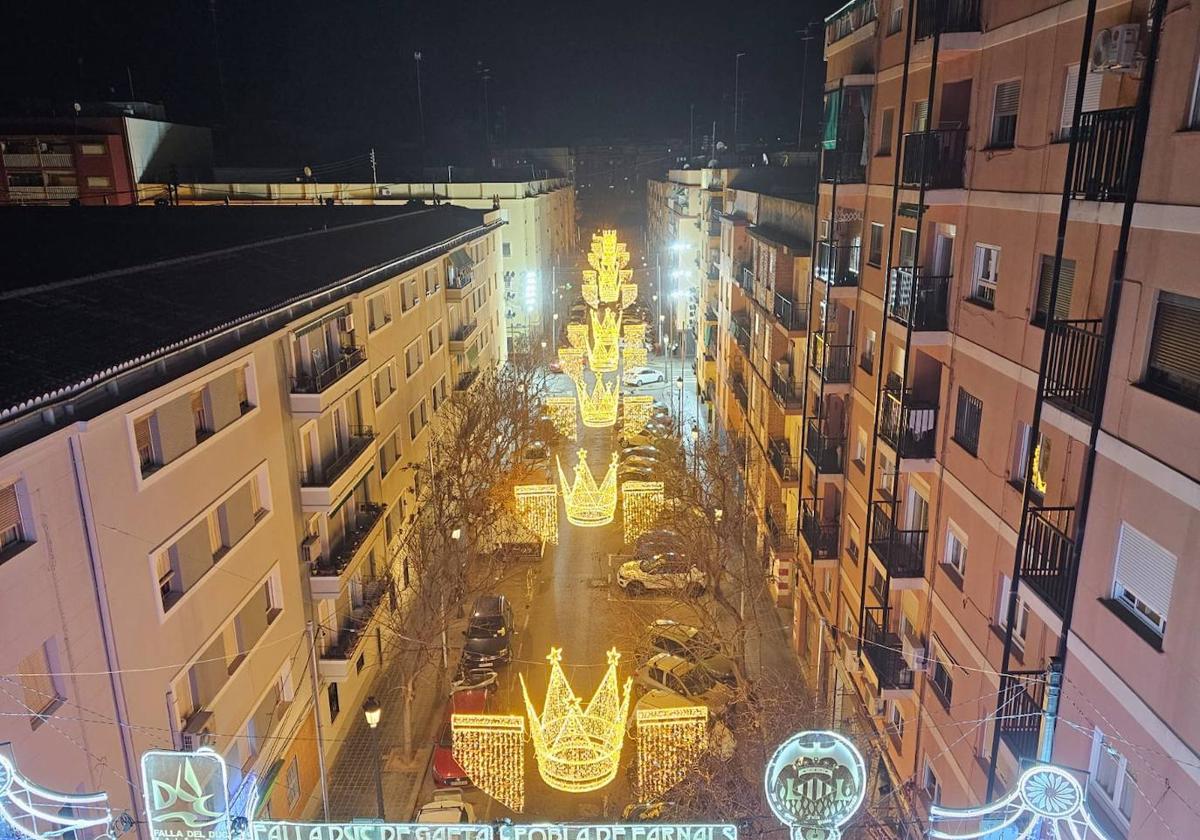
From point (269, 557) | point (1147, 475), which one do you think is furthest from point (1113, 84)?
point (269, 557)

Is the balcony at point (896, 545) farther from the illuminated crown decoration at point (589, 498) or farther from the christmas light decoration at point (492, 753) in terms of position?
the illuminated crown decoration at point (589, 498)

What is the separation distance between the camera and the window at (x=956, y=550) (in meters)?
13.1

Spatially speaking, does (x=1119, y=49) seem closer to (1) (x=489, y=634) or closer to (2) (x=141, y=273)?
(2) (x=141, y=273)

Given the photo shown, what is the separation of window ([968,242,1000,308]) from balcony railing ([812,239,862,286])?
217 inches

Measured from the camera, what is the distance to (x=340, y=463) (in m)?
19.2

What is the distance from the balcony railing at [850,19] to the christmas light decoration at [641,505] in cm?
1315

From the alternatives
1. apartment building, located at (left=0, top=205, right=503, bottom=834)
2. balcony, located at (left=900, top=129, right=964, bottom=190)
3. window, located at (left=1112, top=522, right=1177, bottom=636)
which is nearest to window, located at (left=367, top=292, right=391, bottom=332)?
apartment building, located at (left=0, top=205, right=503, bottom=834)

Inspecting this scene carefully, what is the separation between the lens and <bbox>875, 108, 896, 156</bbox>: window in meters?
16.3

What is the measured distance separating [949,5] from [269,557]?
1611 cm

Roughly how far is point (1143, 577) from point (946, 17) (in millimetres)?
9523

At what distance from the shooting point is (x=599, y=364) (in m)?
32.4

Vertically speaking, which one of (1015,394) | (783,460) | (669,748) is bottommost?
(669,748)

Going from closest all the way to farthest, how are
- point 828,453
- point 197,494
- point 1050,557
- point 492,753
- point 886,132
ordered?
point 1050,557 → point 197,494 → point 492,753 → point 886,132 → point 828,453

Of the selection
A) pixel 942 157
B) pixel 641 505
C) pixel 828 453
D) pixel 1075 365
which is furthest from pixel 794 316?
pixel 1075 365
